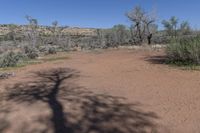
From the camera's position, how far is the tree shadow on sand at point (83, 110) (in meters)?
5.23

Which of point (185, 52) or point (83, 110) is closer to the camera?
point (83, 110)

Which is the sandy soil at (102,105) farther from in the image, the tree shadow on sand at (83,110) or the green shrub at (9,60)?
the green shrub at (9,60)

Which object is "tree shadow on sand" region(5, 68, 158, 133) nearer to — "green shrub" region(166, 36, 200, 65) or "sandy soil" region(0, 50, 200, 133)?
"sandy soil" region(0, 50, 200, 133)

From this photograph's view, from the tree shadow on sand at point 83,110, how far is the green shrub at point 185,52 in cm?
653

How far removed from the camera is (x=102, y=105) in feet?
22.0

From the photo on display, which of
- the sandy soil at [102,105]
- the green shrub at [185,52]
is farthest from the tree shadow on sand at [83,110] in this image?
the green shrub at [185,52]

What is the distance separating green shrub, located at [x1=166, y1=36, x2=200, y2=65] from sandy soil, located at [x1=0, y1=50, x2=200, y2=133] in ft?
10.4

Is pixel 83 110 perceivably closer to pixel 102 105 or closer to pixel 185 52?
pixel 102 105

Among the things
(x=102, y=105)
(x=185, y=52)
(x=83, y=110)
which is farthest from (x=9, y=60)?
(x=83, y=110)

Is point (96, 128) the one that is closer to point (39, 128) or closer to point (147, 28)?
point (39, 128)

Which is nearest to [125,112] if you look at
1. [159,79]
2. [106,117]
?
[106,117]

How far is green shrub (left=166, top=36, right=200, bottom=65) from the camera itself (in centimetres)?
1333

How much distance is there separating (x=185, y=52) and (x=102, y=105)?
8687 mm

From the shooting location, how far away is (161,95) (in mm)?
7566
